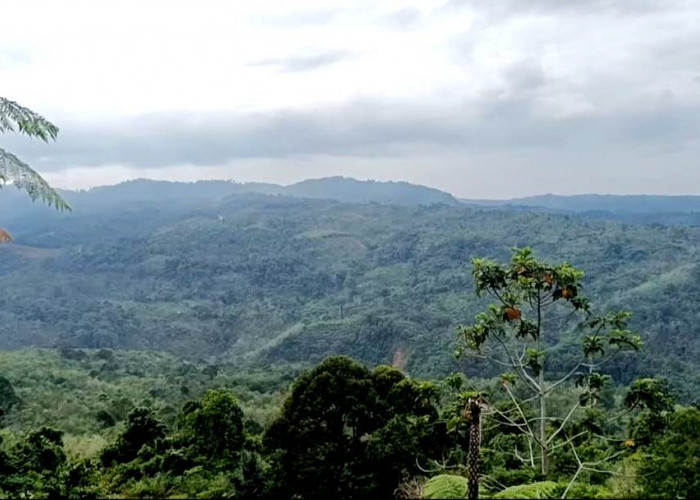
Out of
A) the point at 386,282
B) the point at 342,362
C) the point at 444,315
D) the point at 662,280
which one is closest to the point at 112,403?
the point at 342,362

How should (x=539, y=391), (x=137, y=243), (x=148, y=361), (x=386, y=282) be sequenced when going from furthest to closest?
1. (x=137, y=243)
2. (x=386, y=282)
3. (x=148, y=361)
4. (x=539, y=391)

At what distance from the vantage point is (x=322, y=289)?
140m

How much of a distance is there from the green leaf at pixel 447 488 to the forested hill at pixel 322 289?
4743 centimetres

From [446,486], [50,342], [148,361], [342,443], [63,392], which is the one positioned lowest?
[50,342]

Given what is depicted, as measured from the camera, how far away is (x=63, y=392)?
3769 cm

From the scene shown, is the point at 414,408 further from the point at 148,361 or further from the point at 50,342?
the point at 50,342

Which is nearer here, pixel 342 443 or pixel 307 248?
pixel 342 443

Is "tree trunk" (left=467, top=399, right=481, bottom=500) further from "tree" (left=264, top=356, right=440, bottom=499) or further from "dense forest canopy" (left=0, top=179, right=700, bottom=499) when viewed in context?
"tree" (left=264, top=356, right=440, bottom=499)

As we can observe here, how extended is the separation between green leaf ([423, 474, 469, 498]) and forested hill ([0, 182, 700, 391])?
4743 cm

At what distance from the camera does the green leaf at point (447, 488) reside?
7289 millimetres

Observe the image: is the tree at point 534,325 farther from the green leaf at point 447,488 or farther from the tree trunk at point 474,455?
the tree trunk at point 474,455

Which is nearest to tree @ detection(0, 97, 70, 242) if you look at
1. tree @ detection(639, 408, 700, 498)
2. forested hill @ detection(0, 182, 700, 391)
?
tree @ detection(639, 408, 700, 498)

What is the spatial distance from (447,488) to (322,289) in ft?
435

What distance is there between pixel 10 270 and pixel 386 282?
9207 cm
